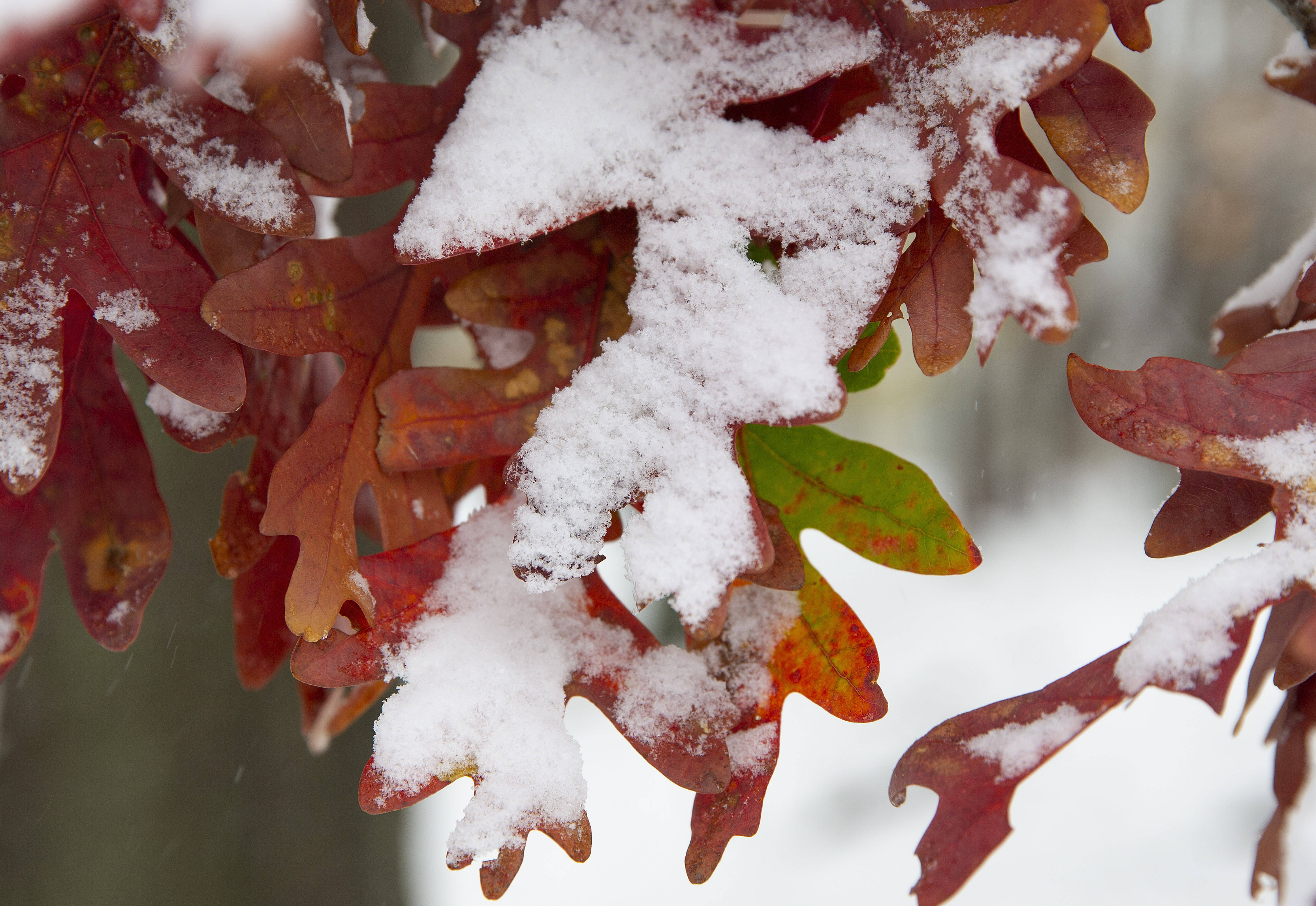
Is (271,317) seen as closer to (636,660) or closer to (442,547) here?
(442,547)

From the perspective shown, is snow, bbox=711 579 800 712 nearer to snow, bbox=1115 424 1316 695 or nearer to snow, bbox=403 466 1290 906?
snow, bbox=1115 424 1316 695

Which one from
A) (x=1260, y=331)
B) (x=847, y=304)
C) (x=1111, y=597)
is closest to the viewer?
(x=847, y=304)

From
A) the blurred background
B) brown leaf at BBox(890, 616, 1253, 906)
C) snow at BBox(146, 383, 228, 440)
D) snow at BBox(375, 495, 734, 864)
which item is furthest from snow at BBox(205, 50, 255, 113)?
the blurred background

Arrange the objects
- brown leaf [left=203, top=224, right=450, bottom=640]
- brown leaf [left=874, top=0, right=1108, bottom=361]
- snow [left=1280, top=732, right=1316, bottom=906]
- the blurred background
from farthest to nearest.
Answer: the blurred background < snow [left=1280, top=732, right=1316, bottom=906] < brown leaf [left=203, top=224, right=450, bottom=640] < brown leaf [left=874, top=0, right=1108, bottom=361]

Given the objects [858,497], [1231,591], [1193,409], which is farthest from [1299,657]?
[858,497]

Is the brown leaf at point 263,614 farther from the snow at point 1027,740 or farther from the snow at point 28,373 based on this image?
the snow at point 1027,740

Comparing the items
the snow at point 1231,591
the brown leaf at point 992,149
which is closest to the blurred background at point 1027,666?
the brown leaf at point 992,149

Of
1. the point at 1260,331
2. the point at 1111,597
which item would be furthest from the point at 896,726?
the point at 1260,331
